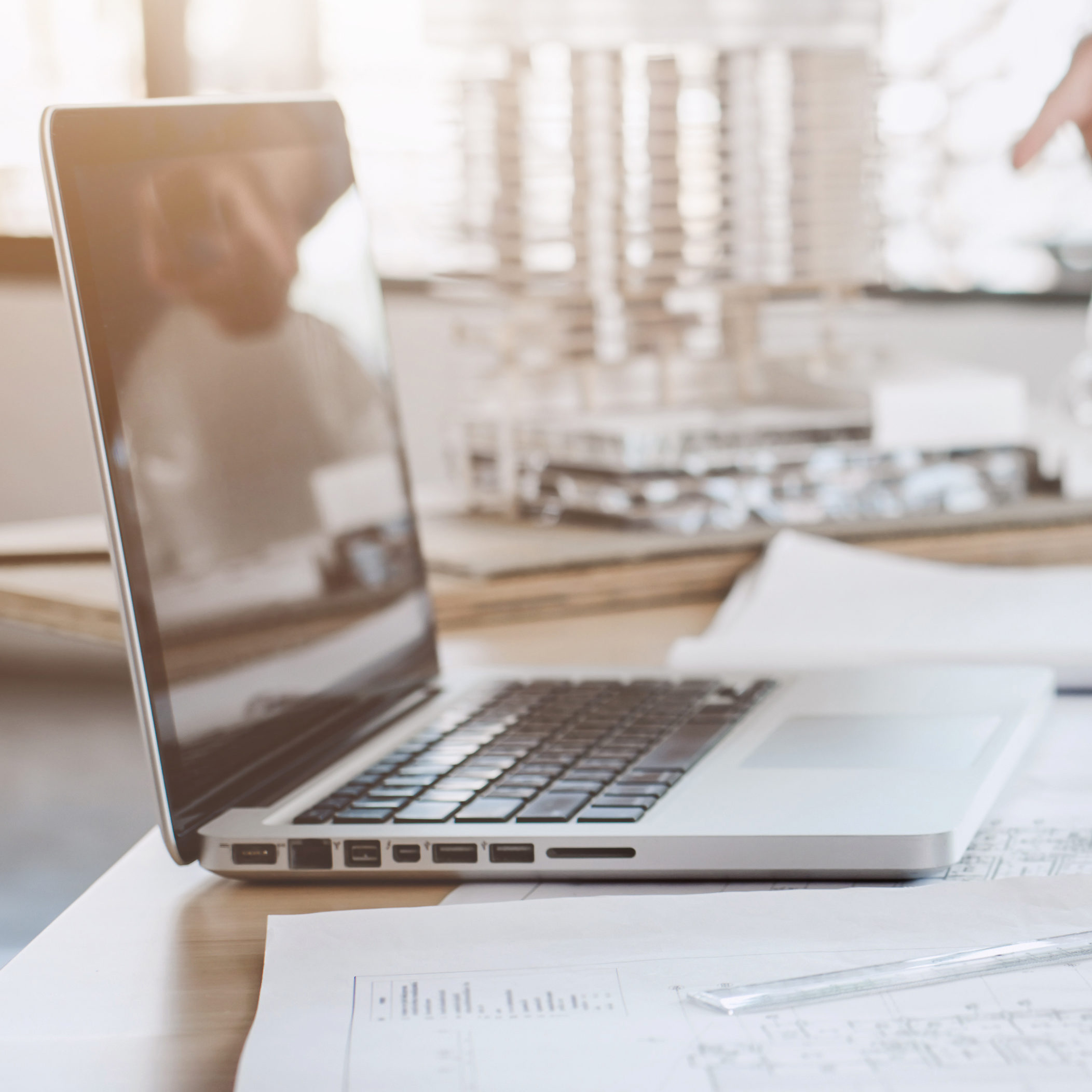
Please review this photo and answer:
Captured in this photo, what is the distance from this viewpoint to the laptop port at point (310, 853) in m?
0.48

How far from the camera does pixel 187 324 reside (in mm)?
551

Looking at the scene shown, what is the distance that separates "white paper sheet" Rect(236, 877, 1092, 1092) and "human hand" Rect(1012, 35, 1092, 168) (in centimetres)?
47

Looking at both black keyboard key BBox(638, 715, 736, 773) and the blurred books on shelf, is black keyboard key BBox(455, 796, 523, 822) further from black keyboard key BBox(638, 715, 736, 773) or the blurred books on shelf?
the blurred books on shelf

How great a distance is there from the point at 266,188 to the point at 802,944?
40 centimetres

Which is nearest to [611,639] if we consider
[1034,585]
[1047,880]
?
[1034,585]

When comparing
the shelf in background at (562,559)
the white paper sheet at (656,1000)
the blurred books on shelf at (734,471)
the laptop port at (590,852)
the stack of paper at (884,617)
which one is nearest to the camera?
the white paper sheet at (656,1000)

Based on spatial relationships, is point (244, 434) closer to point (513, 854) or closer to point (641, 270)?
point (513, 854)

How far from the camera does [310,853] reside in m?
0.48

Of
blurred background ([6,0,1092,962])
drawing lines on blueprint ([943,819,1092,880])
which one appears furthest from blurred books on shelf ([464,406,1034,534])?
drawing lines on blueprint ([943,819,1092,880])

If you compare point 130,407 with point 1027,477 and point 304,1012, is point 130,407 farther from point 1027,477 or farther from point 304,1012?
point 1027,477

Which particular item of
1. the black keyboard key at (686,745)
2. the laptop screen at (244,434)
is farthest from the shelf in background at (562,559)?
the black keyboard key at (686,745)

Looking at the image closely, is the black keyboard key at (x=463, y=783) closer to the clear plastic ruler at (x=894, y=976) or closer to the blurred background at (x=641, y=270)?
the clear plastic ruler at (x=894, y=976)

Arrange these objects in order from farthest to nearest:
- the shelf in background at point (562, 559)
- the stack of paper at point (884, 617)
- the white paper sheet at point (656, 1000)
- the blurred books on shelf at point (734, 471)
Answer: the blurred books on shelf at point (734, 471) < the shelf in background at point (562, 559) < the stack of paper at point (884, 617) < the white paper sheet at point (656, 1000)

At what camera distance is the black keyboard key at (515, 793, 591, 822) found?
482 millimetres
